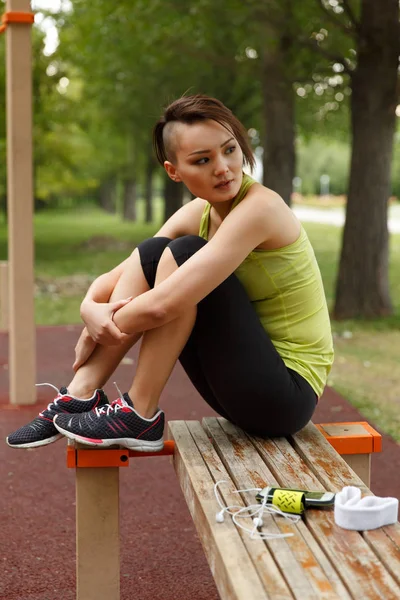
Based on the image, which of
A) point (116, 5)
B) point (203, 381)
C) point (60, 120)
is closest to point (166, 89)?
point (60, 120)

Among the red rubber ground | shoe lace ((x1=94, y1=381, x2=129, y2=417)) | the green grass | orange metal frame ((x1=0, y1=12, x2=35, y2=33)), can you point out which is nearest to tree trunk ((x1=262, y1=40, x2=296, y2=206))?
the green grass

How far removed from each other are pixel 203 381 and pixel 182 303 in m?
0.48

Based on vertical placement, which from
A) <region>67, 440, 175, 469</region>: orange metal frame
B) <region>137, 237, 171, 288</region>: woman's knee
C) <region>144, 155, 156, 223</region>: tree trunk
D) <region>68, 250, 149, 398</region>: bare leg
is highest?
<region>137, 237, 171, 288</region>: woman's knee

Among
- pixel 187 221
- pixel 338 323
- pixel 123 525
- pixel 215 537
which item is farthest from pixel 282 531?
pixel 338 323

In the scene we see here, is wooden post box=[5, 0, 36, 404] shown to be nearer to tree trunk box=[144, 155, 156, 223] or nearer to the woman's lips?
the woman's lips

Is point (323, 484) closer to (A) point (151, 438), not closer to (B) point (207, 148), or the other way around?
(A) point (151, 438)

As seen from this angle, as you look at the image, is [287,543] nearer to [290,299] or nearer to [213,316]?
[213,316]

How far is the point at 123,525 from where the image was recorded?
3.99 meters

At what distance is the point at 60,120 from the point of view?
63.4 ft

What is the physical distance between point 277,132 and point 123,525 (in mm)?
10460

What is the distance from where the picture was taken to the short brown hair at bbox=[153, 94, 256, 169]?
296 centimetres

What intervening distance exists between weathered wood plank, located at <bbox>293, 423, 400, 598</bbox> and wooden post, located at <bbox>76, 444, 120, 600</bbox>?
0.66 metres

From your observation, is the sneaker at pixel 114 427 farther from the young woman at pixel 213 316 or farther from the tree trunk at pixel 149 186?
the tree trunk at pixel 149 186

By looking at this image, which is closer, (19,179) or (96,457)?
(96,457)
